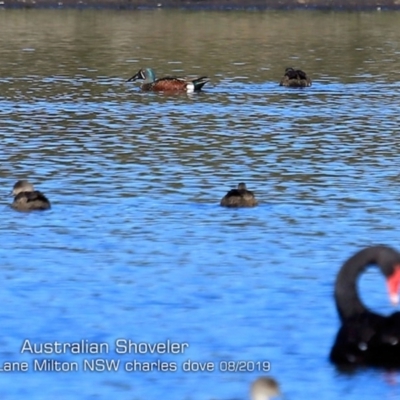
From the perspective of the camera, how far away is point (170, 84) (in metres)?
34.3

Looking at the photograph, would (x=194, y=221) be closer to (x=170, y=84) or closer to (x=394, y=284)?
(x=394, y=284)

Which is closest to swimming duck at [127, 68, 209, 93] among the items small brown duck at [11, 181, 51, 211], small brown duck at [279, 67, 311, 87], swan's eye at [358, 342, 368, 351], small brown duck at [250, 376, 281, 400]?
small brown duck at [279, 67, 311, 87]

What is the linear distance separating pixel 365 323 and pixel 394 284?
15.6 inches

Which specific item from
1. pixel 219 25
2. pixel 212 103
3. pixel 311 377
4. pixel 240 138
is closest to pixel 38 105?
pixel 212 103

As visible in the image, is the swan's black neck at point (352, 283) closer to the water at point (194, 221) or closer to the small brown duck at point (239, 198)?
the water at point (194, 221)

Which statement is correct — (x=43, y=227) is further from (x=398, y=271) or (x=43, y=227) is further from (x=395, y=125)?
(x=395, y=125)

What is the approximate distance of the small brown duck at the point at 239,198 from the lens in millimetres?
18594

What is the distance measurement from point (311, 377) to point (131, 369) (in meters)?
1.46

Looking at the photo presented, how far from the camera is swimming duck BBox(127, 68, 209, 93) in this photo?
34000 millimetres

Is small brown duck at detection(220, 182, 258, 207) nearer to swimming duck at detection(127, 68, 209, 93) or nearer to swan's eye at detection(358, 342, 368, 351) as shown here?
swan's eye at detection(358, 342, 368, 351)

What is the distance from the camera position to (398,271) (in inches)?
450

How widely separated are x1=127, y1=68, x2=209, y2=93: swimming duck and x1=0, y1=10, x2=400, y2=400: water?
33cm

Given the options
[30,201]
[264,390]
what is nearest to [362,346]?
[264,390]

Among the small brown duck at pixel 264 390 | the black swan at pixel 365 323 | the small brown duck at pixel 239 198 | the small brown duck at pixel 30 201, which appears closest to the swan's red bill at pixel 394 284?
the black swan at pixel 365 323
